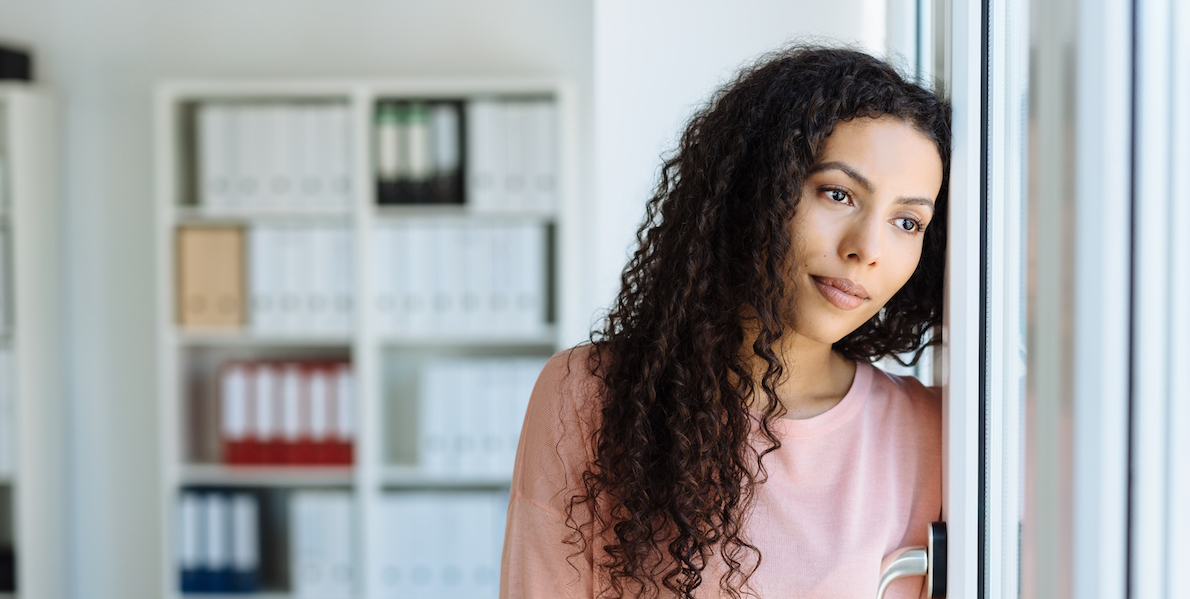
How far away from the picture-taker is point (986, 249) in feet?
2.48

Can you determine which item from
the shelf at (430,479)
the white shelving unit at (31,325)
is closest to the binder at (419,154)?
the shelf at (430,479)

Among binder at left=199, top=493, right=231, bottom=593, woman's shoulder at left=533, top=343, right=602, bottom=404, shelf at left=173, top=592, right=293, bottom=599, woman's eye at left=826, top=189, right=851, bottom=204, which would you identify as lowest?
shelf at left=173, top=592, right=293, bottom=599

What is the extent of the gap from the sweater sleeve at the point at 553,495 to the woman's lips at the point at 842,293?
25 cm

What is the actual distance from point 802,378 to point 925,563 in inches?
8.0

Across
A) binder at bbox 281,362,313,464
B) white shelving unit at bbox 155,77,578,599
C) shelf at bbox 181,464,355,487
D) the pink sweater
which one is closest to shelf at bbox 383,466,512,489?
white shelving unit at bbox 155,77,578,599

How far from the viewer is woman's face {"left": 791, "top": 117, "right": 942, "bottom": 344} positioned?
74 cm

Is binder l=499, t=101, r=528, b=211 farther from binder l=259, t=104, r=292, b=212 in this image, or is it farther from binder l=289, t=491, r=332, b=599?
binder l=289, t=491, r=332, b=599

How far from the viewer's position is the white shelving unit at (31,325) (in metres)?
2.47

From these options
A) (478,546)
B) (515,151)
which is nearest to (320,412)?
(478,546)

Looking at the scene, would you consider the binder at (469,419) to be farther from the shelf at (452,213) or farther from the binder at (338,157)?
the binder at (338,157)

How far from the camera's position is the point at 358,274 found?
93.4 inches

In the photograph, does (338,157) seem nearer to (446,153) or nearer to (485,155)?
(446,153)

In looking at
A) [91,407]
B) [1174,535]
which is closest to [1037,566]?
[1174,535]

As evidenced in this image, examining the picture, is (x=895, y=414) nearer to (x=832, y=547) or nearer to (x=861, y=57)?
(x=832, y=547)
